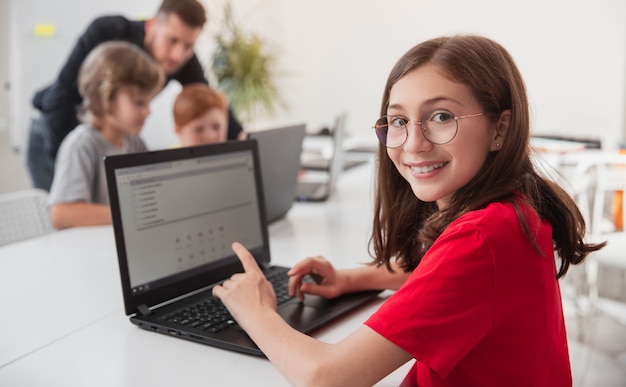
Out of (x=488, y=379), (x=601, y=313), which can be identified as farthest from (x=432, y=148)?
(x=601, y=313)

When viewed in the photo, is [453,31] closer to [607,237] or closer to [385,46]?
[385,46]

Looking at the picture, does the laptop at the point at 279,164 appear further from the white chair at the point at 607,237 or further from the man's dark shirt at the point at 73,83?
the white chair at the point at 607,237

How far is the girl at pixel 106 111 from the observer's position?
2.14 meters

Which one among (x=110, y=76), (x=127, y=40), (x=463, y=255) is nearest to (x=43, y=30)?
(x=127, y=40)

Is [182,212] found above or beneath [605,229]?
above

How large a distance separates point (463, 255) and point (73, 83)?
238cm

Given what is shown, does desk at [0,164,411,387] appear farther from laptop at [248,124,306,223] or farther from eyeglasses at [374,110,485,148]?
eyeglasses at [374,110,485,148]

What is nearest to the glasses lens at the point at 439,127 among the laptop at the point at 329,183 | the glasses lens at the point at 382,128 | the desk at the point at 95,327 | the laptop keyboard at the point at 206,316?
the glasses lens at the point at 382,128

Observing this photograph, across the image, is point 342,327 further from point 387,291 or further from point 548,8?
point 548,8

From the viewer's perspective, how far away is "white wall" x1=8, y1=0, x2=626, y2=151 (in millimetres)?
4223

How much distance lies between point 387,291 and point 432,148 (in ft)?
1.59

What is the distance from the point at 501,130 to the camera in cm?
98

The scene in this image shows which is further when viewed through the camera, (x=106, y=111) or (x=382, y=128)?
(x=106, y=111)

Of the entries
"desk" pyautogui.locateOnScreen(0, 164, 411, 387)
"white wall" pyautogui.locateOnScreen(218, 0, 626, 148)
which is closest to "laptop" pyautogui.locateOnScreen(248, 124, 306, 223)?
"desk" pyautogui.locateOnScreen(0, 164, 411, 387)
